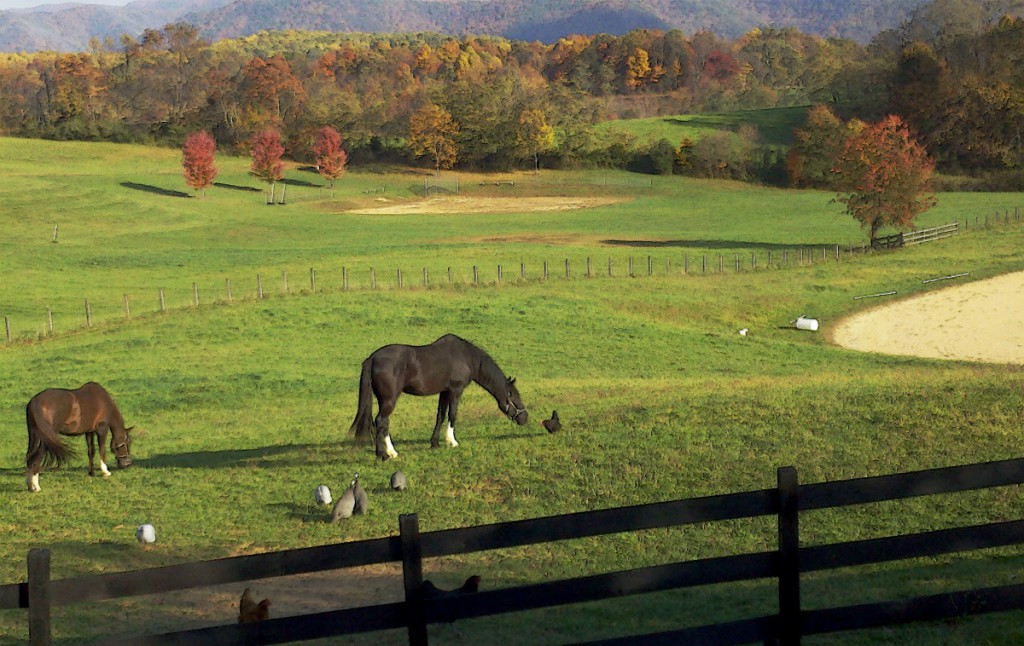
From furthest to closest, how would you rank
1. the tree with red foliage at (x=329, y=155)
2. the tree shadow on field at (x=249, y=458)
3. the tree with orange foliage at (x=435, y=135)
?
the tree with orange foliage at (x=435, y=135) < the tree with red foliage at (x=329, y=155) < the tree shadow on field at (x=249, y=458)

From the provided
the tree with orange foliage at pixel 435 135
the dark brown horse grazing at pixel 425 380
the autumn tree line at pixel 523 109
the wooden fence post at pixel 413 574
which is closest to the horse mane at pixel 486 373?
the dark brown horse grazing at pixel 425 380

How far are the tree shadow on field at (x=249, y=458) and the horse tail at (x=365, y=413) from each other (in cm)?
113

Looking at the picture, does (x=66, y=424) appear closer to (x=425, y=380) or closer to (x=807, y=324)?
(x=425, y=380)

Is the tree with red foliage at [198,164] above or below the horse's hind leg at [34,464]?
above

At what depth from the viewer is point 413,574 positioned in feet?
21.6

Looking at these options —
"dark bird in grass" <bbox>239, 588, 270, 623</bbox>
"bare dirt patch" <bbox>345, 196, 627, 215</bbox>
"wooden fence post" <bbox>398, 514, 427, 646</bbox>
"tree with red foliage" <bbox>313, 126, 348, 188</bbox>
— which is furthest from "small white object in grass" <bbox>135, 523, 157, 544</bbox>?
"tree with red foliage" <bbox>313, 126, 348, 188</bbox>

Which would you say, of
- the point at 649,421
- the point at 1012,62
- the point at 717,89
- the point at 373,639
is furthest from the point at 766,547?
the point at 717,89

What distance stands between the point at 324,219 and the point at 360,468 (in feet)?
241

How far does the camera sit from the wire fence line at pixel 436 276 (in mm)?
42688

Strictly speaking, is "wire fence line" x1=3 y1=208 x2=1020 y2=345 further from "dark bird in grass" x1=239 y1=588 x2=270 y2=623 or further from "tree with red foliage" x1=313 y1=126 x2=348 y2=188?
"tree with red foliage" x1=313 y1=126 x2=348 y2=188

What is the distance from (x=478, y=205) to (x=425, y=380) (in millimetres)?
83014

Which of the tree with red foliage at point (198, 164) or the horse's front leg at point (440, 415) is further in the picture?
the tree with red foliage at point (198, 164)

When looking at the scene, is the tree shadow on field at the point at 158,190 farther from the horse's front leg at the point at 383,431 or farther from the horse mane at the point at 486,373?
the horse's front leg at the point at 383,431

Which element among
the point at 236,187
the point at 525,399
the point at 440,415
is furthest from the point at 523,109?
the point at 440,415
